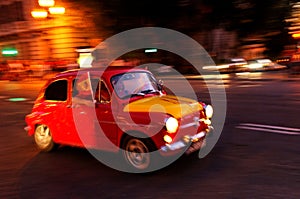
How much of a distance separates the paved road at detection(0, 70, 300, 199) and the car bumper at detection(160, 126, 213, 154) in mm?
307

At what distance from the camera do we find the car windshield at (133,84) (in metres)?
6.11

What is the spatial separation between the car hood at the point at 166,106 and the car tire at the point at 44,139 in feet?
6.65

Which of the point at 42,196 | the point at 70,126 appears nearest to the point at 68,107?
the point at 70,126

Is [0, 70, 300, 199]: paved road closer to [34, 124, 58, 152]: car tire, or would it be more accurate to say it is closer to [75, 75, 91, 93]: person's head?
[34, 124, 58, 152]: car tire

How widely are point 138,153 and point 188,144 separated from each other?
29.7 inches

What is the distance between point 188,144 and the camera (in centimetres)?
564

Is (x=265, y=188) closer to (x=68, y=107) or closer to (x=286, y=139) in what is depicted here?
(x=286, y=139)

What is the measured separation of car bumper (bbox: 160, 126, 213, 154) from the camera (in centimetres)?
540

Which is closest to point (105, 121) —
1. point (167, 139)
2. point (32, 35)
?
point (167, 139)

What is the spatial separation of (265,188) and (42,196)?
2.82 m

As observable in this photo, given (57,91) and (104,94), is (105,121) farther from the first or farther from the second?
(57,91)

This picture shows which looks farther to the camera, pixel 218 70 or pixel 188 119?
pixel 218 70

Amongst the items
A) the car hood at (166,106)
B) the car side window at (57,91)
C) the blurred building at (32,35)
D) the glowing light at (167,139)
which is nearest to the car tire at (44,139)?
the car side window at (57,91)

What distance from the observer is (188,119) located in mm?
5727
